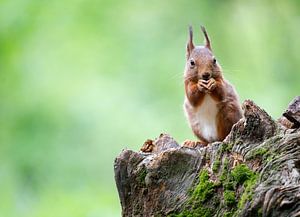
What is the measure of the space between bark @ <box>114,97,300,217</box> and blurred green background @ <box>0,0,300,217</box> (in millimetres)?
1769

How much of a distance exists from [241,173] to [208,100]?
80 centimetres

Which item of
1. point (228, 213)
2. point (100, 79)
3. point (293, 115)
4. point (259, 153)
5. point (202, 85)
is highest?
point (100, 79)

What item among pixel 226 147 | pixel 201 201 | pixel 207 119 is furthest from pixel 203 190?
pixel 207 119

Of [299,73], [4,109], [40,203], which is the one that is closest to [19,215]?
[40,203]

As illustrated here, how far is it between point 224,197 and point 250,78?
2481mm

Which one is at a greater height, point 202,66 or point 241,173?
point 202,66

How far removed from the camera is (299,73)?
4277 mm

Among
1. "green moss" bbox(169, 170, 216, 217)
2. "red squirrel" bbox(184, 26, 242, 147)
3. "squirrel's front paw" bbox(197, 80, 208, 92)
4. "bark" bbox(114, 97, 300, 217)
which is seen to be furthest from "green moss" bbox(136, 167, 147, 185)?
"squirrel's front paw" bbox(197, 80, 208, 92)

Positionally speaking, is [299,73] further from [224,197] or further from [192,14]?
[224,197]

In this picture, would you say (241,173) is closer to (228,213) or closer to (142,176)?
(228,213)

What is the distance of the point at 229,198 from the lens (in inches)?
67.7

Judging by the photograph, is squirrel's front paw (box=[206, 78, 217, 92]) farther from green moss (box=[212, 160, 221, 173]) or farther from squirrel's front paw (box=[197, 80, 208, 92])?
green moss (box=[212, 160, 221, 173])

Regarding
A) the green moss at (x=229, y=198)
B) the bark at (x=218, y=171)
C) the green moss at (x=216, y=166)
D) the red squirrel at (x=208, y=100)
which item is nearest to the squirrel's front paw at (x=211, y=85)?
the red squirrel at (x=208, y=100)

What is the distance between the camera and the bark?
5.56 ft
